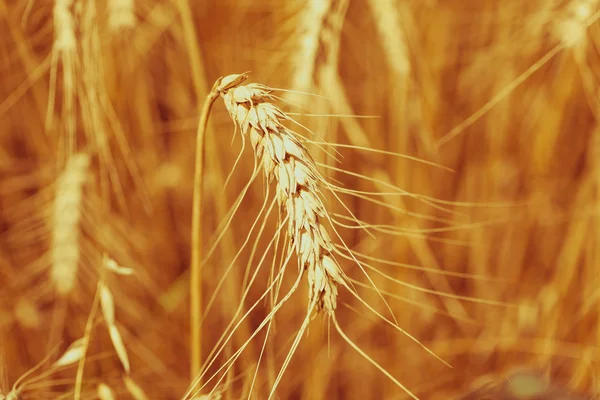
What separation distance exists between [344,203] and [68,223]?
0.50 metres

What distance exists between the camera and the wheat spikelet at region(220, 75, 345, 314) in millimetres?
464

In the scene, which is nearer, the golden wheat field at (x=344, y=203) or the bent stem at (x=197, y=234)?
the bent stem at (x=197, y=234)

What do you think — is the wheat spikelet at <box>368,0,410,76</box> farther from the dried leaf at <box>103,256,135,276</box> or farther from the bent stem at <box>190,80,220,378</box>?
the dried leaf at <box>103,256,135,276</box>

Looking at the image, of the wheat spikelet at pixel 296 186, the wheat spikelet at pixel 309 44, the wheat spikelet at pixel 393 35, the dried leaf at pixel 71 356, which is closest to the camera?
the wheat spikelet at pixel 296 186

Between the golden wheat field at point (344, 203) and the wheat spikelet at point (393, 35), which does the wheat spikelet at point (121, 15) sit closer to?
the golden wheat field at point (344, 203)

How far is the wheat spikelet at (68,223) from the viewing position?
0.97m

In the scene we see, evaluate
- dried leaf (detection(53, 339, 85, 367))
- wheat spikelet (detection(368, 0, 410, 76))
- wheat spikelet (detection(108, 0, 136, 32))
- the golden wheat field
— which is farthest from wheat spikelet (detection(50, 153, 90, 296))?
wheat spikelet (detection(368, 0, 410, 76))

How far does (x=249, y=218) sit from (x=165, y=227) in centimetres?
18

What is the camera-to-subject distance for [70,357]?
64 cm

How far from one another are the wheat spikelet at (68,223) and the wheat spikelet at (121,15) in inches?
8.5

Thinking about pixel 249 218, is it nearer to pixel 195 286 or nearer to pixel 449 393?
pixel 449 393

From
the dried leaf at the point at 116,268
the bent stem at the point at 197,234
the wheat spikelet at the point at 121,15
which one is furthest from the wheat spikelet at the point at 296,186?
the wheat spikelet at the point at 121,15

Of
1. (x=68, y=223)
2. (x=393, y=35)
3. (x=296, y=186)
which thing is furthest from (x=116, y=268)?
(x=393, y=35)

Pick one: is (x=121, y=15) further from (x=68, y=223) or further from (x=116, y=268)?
(x=116, y=268)
